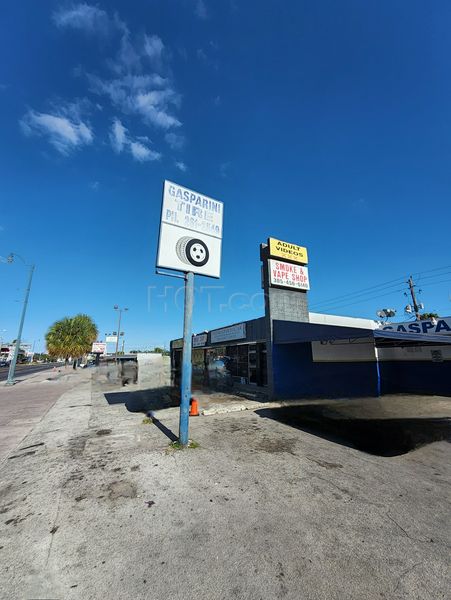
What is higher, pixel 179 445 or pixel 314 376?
pixel 314 376

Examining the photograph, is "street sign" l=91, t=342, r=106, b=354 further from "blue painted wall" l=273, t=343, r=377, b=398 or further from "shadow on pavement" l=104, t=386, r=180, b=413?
"blue painted wall" l=273, t=343, r=377, b=398

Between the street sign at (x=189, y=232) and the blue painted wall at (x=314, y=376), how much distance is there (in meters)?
7.56

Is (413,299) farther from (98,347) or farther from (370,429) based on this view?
(98,347)

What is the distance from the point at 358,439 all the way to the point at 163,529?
237 inches

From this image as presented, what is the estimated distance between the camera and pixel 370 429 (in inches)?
336

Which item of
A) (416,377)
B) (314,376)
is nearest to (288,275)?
(314,376)

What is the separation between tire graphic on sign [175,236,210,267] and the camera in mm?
7824

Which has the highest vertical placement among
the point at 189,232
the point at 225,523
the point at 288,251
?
the point at 288,251

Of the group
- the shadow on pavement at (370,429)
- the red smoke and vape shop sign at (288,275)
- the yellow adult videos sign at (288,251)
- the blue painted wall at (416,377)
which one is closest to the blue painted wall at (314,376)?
the shadow on pavement at (370,429)

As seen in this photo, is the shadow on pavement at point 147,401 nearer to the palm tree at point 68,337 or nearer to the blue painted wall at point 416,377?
the blue painted wall at point 416,377

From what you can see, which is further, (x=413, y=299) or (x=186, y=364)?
(x=413, y=299)

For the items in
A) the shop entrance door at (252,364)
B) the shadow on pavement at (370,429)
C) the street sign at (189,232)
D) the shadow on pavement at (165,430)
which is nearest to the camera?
the shadow on pavement at (370,429)

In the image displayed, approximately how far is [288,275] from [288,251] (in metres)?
1.44

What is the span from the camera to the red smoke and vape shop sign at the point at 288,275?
14.9 metres
